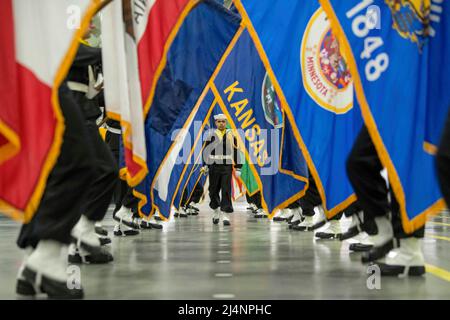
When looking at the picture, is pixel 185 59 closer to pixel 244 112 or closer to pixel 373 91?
pixel 244 112

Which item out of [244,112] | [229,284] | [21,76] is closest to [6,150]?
[21,76]

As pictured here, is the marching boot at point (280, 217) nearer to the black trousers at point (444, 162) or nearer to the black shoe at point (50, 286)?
the black shoe at point (50, 286)

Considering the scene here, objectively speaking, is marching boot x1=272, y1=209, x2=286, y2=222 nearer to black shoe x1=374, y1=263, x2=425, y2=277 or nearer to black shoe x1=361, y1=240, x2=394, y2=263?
black shoe x1=361, y1=240, x2=394, y2=263

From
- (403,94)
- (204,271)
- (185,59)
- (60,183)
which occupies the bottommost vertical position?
(204,271)

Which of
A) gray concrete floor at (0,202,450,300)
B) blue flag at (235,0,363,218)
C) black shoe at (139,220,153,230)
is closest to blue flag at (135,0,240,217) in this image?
blue flag at (235,0,363,218)

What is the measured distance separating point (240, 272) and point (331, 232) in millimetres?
2857

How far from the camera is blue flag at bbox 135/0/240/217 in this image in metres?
6.19

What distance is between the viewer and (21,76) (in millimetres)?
2666

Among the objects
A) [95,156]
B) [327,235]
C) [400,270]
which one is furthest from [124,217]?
[400,270]

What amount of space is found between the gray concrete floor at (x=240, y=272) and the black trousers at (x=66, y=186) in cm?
38

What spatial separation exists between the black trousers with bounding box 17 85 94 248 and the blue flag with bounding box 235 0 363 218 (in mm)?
2549

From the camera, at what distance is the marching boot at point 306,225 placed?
26.1ft

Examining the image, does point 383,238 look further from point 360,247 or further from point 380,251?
point 360,247

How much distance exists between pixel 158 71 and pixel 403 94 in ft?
6.66
